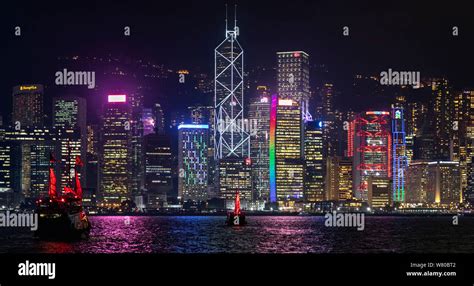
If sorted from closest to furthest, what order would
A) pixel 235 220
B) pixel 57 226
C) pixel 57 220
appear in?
1. pixel 57 226
2. pixel 57 220
3. pixel 235 220

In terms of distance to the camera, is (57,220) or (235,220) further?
(235,220)

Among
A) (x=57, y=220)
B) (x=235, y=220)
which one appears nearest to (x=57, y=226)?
(x=57, y=220)

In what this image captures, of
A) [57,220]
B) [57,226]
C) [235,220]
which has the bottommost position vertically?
[235,220]

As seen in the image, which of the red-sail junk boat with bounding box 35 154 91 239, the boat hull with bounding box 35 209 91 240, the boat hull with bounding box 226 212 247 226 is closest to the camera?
the boat hull with bounding box 35 209 91 240

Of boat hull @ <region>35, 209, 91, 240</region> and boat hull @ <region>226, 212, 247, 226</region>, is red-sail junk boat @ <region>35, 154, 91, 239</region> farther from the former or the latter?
boat hull @ <region>226, 212, 247, 226</region>

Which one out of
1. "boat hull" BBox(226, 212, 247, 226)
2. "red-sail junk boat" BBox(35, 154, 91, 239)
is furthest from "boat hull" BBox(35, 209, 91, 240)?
"boat hull" BBox(226, 212, 247, 226)

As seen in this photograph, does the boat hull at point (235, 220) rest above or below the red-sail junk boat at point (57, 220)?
below

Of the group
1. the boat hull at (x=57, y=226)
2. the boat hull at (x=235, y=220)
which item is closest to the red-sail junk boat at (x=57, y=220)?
the boat hull at (x=57, y=226)

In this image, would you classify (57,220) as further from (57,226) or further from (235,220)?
(235,220)

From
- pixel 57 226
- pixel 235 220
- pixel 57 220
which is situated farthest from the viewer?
pixel 235 220

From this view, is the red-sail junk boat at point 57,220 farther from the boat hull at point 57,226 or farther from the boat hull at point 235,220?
the boat hull at point 235,220

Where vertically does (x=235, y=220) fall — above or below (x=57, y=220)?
below

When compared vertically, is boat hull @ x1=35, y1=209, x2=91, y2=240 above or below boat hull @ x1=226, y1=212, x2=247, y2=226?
above
